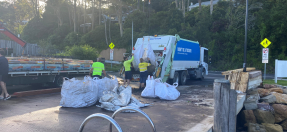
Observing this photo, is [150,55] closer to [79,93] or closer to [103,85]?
[103,85]

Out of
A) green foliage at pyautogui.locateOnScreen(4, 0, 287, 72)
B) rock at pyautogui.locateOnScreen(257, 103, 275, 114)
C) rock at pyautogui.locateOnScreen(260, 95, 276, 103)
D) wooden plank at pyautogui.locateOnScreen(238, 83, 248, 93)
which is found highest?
green foliage at pyautogui.locateOnScreen(4, 0, 287, 72)

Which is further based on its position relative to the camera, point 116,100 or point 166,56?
point 166,56

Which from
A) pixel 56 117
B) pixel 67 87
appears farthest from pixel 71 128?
pixel 67 87

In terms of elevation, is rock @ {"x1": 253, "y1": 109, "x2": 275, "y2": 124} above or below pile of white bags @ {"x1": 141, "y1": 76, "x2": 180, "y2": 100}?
below

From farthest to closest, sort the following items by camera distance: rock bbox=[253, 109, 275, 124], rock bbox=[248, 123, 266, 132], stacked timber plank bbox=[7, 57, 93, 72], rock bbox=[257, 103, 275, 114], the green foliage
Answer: the green foliage, stacked timber plank bbox=[7, 57, 93, 72], rock bbox=[257, 103, 275, 114], rock bbox=[253, 109, 275, 124], rock bbox=[248, 123, 266, 132]

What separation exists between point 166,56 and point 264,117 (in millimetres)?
5777

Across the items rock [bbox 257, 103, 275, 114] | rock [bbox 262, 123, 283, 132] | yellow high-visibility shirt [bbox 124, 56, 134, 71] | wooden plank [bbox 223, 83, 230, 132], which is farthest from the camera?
yellow high-visibility shirt [bbox 124, 56, 134, 71]

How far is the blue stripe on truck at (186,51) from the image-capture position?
12914mm

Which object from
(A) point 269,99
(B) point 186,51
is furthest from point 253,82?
(B) point 186,51

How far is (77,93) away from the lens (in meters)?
7.19

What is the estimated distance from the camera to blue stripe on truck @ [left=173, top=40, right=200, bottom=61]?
1291 cm

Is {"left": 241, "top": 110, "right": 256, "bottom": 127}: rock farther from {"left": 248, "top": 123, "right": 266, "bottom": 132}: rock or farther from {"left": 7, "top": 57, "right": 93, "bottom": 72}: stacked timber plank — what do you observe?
{"left": 7, "top": 57, "right": 93, "bottom": 72}: stacked timber plank

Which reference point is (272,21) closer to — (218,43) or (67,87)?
(218,43)

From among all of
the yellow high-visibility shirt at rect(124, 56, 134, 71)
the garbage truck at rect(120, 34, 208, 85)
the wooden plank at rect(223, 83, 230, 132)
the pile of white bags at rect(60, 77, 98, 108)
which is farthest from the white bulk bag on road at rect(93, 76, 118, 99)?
the wooden plank at rect(223, 83, 230, 132)
